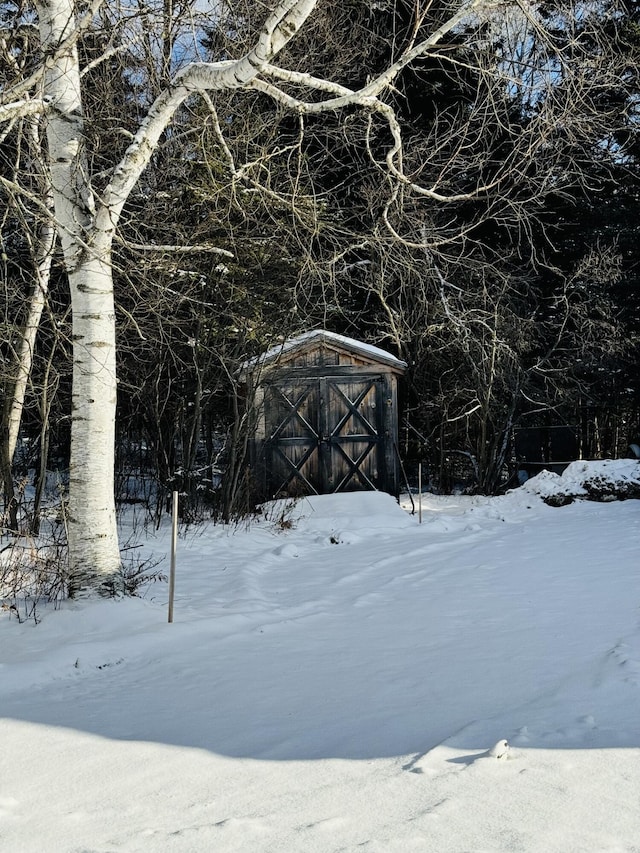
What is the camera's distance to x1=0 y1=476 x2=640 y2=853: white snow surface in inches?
102

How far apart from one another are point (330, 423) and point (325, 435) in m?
0.24

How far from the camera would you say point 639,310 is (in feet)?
61.3

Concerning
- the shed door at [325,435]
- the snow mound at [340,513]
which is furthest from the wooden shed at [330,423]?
the snow mound at [340,513]

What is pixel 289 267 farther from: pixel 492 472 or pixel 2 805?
pixel 2 805

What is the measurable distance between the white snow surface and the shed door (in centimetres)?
669

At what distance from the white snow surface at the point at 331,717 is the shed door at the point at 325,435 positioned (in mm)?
6690

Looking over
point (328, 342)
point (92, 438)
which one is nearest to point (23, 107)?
point (92, 438)

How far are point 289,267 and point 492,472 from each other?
7359 millimetres

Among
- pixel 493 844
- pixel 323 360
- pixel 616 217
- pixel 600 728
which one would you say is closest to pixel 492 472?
pixel 323 360

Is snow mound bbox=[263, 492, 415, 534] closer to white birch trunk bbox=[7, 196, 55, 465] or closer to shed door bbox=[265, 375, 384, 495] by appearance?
shed door bbox=[265, 375, 384, 495]

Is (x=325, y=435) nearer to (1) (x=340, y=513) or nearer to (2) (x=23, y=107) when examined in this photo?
(1) (x=340, y=513)

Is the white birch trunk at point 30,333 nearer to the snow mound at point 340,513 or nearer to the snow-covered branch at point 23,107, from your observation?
the snow-covered branch at point 23,107

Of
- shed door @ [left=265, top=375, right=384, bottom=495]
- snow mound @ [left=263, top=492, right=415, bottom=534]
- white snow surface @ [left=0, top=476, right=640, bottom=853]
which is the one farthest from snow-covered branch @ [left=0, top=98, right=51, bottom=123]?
shed door @ [left=265, top=375, right=384, bottom=495]

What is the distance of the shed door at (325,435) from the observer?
14031mm
